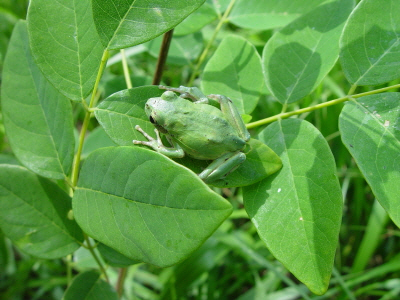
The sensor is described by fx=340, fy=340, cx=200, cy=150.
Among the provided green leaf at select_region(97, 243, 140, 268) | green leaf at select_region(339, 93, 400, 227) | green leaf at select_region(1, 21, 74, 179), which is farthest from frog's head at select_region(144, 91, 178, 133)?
green leaf at select_region(339, 93, 400, 227)

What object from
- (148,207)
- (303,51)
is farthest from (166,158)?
(303,51)

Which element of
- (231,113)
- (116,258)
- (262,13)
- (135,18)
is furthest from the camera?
(262,13)

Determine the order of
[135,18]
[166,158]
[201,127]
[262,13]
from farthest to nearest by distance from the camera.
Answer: [262,13] → [201,127] → [135,18] → [166,158]

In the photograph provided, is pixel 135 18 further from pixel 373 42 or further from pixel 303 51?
pixel 373 42

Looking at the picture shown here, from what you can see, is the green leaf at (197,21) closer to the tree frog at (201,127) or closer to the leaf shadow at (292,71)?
the tree frog at (201,127)

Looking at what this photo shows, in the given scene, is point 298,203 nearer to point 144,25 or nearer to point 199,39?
point 144,25

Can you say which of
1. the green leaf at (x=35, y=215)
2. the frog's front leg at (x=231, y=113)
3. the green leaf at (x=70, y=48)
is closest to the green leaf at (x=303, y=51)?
the frog's front leg at (x=231, y=113)

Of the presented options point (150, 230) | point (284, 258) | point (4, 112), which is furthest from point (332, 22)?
point (4, 112)
